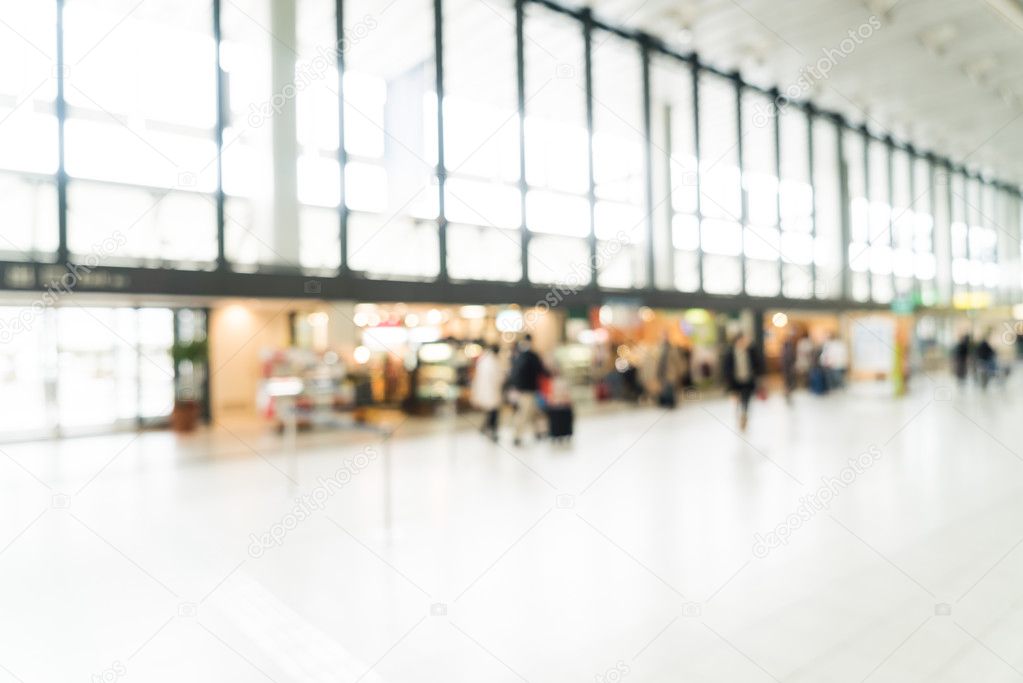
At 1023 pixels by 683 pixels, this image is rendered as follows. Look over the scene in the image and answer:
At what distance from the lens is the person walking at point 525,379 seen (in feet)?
30.0

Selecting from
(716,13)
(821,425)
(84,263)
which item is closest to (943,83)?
(716,13)

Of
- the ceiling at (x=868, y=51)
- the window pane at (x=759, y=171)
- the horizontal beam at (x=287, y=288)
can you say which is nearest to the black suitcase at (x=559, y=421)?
the horizontal beam at (x=287, y=288)

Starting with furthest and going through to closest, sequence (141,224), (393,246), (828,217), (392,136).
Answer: (828,217) → (392,136) → (393,246) → (141,224)

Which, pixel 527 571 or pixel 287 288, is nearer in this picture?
pixel 527 571

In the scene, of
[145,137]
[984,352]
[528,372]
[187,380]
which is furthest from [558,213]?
[984,352]

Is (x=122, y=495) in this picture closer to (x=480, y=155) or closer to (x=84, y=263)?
Result: (x=84, y=263)

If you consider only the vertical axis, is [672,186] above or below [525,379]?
above

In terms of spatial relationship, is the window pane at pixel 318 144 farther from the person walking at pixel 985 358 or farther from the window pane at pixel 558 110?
the person walking at pixel 985 358

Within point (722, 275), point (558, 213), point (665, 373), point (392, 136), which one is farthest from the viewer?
point (722, 275)

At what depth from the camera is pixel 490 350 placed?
375 inches

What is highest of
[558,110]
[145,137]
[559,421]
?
[558,110]

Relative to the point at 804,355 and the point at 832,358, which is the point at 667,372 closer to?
the point at 832,358

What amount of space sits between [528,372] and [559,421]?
0.88 m

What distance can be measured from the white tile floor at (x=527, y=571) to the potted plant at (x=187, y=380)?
12.7 feet
